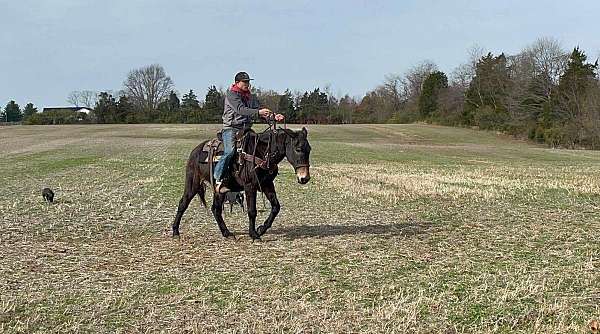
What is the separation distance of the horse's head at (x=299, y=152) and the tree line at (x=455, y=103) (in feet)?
210

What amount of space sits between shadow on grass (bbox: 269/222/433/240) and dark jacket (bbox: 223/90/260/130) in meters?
2.23

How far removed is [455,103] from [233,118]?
9913 centimetres

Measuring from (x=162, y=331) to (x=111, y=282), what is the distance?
2.12 meters

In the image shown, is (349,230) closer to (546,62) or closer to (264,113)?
(264,113)

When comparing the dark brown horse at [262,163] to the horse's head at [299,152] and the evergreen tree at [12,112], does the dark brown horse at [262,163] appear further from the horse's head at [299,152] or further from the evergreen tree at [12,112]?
the evergreen tree at [12,112]

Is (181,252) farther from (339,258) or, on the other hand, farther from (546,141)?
(546,141)

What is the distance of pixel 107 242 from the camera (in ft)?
34.6

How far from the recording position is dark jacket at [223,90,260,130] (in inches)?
404

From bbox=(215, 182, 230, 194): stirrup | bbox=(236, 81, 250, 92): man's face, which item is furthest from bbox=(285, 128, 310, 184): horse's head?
bbox=(215, 182, 230, 194): stirrup

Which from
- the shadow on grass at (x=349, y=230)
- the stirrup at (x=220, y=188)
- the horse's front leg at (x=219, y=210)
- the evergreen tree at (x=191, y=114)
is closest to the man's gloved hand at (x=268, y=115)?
the stirrup at (x=220, y=188)

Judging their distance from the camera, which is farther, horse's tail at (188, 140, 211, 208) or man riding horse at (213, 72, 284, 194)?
horse's tail at (188, 140, 211, 208)

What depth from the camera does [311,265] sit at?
28.3 ft

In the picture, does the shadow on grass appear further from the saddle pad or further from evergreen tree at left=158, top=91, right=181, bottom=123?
evergreen tree at left=158, top=91, right=181, bottom=123

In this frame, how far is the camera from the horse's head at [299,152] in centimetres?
974
